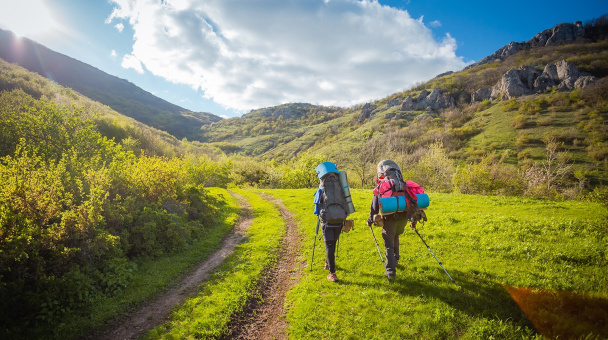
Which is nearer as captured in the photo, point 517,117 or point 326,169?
point 326,169

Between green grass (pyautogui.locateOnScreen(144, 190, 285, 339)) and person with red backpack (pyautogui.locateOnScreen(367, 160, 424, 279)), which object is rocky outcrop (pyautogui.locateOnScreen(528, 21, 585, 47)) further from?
green grass (pyautogui.locateOnScreen(144, 190, 285, 339))

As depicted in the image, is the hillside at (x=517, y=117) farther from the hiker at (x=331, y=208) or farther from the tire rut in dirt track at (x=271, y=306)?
the hiker at (x=331, y=208)

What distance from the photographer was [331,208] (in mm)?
8703

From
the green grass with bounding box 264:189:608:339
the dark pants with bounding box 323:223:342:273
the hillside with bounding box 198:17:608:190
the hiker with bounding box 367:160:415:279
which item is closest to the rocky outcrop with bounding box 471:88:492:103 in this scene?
the hillside with bounding box 198:17:608:190

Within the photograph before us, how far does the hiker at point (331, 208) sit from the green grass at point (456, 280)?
1363 millimetres

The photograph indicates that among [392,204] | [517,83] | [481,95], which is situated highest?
[517,83]

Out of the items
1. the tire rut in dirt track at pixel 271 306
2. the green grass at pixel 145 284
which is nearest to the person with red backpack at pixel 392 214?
the tire rut in dirt track at pixel 271 306

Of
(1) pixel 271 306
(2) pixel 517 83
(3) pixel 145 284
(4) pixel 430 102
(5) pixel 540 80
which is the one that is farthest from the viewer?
(4) pixel 430 102

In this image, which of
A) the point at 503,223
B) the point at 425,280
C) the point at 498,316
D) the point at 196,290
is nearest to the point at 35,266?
the point at 196,290

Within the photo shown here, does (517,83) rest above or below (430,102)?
above

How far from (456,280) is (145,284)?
12.0 meters

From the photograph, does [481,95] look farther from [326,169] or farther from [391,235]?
[326,169]

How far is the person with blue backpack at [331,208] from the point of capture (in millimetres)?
8664

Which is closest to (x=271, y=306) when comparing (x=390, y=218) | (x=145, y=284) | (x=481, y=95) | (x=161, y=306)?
(x=161, y=306)
